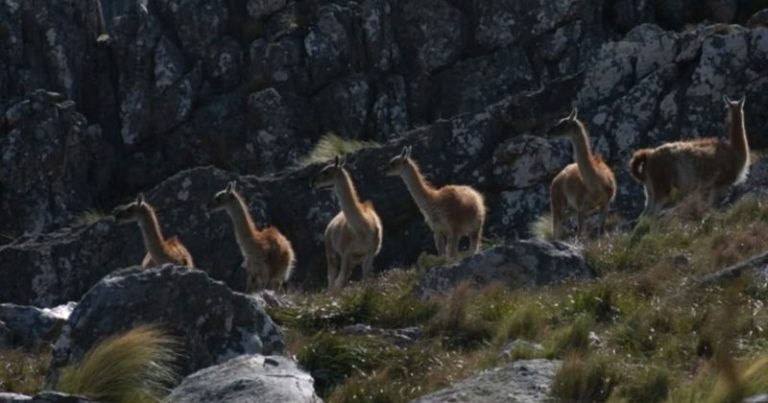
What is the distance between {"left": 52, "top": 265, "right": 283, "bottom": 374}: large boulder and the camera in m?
12.1

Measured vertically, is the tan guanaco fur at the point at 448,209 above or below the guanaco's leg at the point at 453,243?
above

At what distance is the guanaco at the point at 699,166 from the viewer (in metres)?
22.2

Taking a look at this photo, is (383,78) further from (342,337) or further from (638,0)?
(342,337)

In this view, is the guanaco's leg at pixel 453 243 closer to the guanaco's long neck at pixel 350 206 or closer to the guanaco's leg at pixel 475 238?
the guanaco's leg at pixel 475 238

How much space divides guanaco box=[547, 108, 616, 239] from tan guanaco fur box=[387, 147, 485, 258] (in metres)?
1.30

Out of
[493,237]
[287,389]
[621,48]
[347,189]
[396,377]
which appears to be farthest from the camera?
[621,48]

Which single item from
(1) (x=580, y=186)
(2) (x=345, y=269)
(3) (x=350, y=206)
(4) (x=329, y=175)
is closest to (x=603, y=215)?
(1) (x=580, y=186)

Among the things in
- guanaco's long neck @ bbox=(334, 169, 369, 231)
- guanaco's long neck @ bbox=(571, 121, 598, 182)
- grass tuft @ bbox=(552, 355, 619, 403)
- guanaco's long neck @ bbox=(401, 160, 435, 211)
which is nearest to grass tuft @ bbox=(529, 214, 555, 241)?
guanaco's long neck @ bbox=(571, 121, 598, 182)

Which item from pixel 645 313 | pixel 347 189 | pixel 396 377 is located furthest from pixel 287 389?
pixel 347 189

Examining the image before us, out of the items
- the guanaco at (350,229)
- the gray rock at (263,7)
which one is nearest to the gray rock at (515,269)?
the guanaco at (350,229)

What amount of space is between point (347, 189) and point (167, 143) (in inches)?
621

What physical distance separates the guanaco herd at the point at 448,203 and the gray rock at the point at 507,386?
10409 mm

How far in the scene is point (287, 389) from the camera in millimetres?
10227

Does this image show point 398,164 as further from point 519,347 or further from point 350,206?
point 519,347
